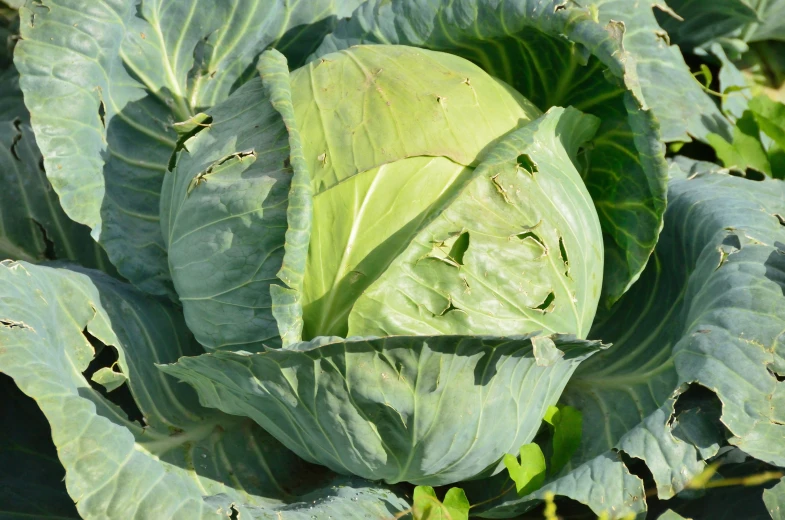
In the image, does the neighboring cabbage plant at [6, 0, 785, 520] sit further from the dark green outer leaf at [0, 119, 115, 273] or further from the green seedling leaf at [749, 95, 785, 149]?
the green seedling leaf at [749, 95, 785, 149]

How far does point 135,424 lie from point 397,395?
898 mm

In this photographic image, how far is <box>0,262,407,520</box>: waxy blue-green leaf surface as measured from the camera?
197 cm

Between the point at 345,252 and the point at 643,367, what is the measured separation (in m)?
1.17

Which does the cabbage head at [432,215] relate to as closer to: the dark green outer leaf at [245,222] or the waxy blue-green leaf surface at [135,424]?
the dark green outer leaf at [245,222]

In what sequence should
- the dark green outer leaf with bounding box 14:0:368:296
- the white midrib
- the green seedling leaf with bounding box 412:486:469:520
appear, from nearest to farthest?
the white midrib, the green seedling leaf with bounding box 412:486:469:520, the dark green outer leaf with bounding box 14:0:368:296

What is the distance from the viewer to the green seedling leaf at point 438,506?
227cm

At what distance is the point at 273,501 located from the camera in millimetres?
2482

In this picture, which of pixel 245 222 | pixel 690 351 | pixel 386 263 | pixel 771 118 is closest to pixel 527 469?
pixel 690 351

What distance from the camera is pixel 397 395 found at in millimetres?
2021

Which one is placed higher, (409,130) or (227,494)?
(409,130)

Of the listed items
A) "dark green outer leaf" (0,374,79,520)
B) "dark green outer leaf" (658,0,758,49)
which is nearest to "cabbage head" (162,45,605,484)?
"dark green outer leaf" (0,374,79,520)

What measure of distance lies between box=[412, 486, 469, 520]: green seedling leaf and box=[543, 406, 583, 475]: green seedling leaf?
0.37 meters

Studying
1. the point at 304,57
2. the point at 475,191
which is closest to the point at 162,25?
the point at 304,57

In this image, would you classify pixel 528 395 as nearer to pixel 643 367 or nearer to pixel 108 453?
pixel 643 367
